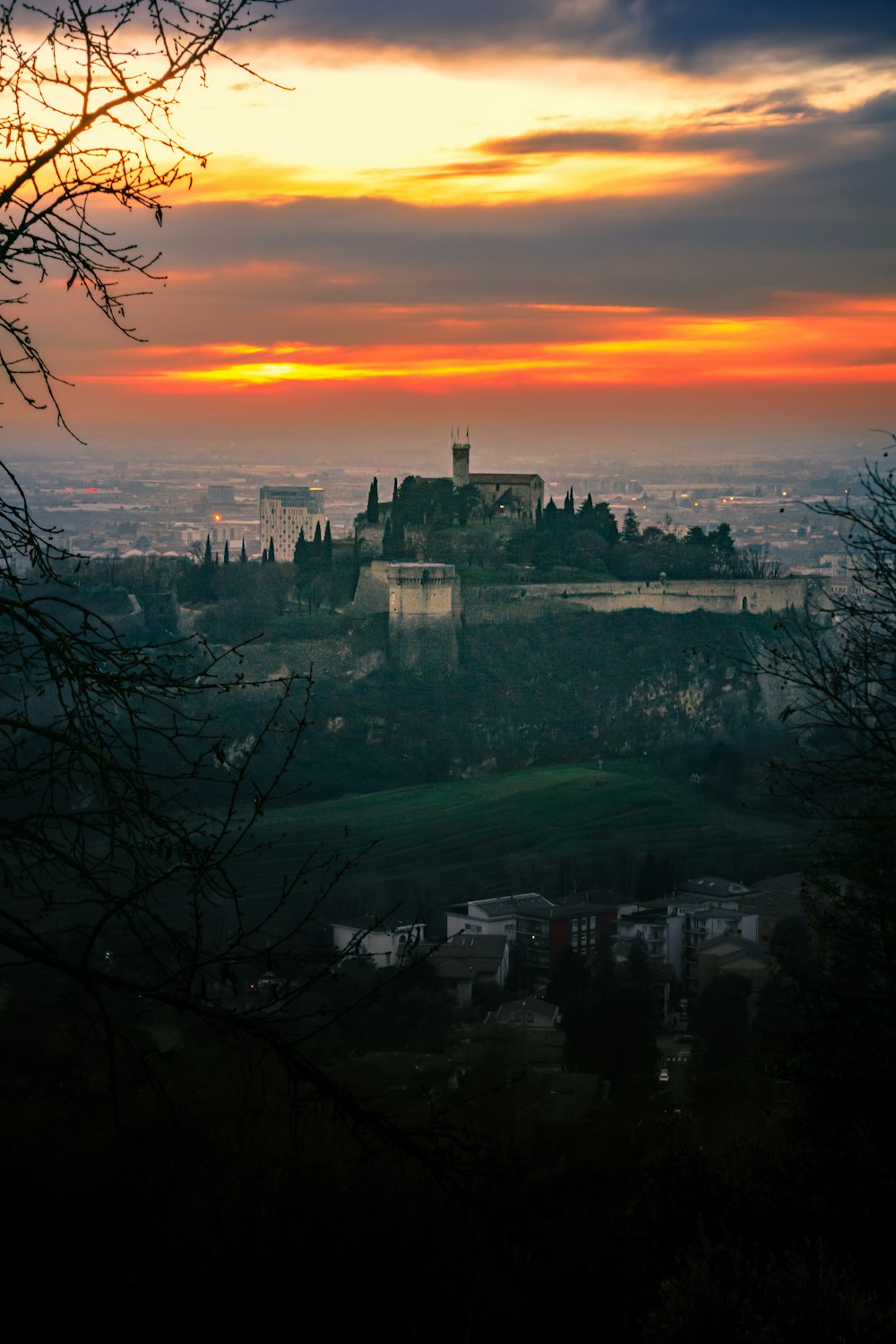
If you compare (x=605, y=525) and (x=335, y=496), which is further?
(x=335, y=496)

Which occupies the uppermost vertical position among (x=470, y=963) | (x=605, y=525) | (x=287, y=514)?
(x=287, y=514)

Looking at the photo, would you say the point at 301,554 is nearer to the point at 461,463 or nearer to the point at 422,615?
the point at 422,615

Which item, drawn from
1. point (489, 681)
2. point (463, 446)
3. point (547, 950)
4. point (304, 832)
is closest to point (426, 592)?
point (489, 681)

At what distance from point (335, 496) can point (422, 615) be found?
38726 mm

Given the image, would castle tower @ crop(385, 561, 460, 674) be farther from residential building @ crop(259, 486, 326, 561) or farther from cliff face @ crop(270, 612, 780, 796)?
residential building @ crop(259, 486, 326, 561)

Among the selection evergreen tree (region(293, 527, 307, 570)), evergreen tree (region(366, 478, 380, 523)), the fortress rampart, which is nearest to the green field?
the fortress rampart

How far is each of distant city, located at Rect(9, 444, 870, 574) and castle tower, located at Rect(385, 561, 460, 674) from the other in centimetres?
913

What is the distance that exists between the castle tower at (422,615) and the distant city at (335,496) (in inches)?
359

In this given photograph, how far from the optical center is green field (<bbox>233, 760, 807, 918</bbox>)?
1110 inches

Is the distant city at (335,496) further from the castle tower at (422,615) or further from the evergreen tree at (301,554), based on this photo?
the castle tower at (422,615)

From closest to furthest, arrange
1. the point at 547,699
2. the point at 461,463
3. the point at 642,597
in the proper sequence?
1. the point at 547,699
2. the point at 642,597
3. the point at 461,463

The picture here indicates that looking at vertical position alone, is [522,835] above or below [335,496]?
below

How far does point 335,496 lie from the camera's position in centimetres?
8338

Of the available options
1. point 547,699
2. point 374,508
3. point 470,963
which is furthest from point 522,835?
point 374,508
